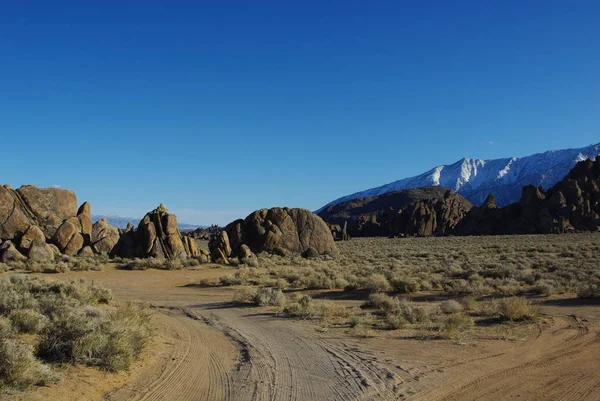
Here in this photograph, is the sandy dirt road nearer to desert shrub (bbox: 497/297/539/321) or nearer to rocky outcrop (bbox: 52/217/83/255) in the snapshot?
desert shrub (bbox: 497/297/539/321)

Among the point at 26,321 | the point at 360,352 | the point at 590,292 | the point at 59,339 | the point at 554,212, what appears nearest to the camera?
the point at 59,339

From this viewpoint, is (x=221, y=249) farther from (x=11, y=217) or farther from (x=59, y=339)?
(x=59, y=339)

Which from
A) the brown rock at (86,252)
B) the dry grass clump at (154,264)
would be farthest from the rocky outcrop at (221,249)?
the brown rock at (86,252)

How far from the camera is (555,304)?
49.5 ft

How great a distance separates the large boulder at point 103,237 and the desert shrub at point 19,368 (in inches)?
1168

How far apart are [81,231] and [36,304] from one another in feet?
87.1

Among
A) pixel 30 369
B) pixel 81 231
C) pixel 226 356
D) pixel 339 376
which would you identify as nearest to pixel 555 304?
pixel 339 376

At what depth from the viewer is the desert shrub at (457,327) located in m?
10.7

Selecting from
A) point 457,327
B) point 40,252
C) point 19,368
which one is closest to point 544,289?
point 457,327

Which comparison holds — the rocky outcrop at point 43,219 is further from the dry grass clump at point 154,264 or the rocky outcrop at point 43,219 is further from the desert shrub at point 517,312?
the desert shrub at point 517,312

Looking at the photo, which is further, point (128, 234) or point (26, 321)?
point (128, 234)

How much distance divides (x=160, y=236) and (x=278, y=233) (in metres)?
9.15

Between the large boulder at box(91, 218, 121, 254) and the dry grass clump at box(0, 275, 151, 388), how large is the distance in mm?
25229

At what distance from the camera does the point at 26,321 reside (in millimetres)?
8656
